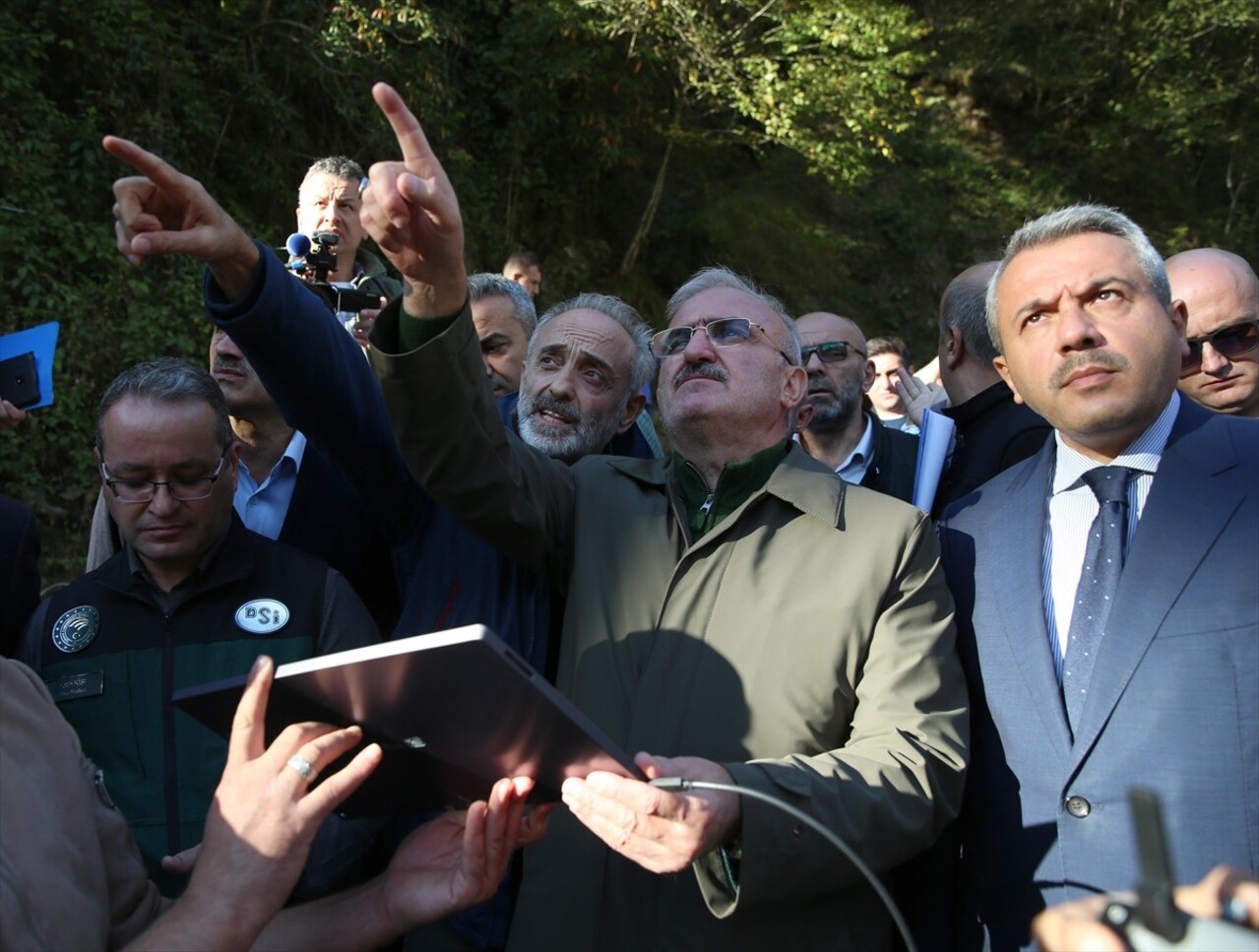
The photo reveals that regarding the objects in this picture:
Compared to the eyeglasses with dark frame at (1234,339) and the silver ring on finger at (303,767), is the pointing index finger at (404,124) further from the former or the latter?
the eyeglasses with dark frame at (1234,339)

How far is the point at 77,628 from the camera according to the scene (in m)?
2.70

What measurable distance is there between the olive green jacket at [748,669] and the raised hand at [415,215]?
90 millimetres

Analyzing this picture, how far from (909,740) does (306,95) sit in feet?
33.4

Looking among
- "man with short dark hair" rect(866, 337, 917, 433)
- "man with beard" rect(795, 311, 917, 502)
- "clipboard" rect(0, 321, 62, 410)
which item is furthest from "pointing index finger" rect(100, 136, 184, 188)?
"man with short dark hair" rect(866, 337, 917, 433)

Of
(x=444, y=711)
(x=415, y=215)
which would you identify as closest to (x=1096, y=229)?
(x=415, y=215)

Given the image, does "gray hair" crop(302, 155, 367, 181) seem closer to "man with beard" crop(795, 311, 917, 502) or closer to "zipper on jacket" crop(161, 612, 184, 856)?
"man with beard" crop(795, 311, 917, 502)

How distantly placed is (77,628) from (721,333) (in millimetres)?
1639

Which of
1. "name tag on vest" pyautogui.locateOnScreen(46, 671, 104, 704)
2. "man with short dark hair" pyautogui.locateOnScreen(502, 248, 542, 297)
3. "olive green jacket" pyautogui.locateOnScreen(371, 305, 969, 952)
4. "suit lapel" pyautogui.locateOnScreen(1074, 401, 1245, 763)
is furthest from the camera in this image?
"man with short dark hair" pyautogui.locateOnScreen(502, 248, 542, 297)

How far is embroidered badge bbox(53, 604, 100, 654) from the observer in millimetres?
2668

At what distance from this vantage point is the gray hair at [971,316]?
4.07 metres

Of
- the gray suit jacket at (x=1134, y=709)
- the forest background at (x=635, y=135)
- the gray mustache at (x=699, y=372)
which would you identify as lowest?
the gray suit jacket at (x=1134, y=709)

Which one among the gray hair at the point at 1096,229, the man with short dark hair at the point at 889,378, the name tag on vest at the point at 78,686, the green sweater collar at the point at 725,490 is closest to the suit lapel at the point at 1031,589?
the gray hair at the point at 1096,229

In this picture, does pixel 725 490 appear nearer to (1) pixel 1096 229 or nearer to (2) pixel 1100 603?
(2) pixel 1100 603

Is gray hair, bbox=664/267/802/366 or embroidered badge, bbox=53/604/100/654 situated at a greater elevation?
gray hair, bbox=664/267/802/366
